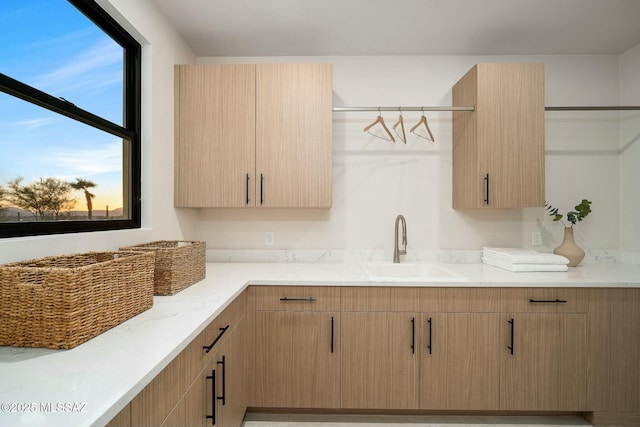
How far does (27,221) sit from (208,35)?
1.73 m

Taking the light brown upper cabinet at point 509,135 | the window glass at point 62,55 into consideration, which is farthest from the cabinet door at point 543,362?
the window glass at point 62,55

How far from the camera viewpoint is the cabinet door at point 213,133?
2.28 meters

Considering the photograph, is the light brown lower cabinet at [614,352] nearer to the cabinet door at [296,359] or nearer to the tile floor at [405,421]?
the tile floor at [405,421]

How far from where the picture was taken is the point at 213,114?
2293 millimetres

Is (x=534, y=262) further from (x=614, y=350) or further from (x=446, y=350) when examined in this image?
(x=446, y=350)

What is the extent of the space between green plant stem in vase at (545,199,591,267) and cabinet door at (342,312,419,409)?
130cm

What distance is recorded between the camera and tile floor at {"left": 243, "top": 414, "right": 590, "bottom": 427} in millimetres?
1995

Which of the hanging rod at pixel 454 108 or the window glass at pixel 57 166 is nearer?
the window glass at pixel 57 166

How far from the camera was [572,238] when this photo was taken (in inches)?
92.3

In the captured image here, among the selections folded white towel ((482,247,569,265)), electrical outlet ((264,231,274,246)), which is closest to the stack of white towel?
folded white towel ((482,247,569,265))

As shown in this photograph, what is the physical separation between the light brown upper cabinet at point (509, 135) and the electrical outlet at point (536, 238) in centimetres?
Result: 48

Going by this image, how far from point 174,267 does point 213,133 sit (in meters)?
1.10

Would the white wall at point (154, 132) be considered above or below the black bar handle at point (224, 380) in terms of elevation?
above

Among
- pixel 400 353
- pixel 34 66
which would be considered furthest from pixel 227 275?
pixel 34 66
